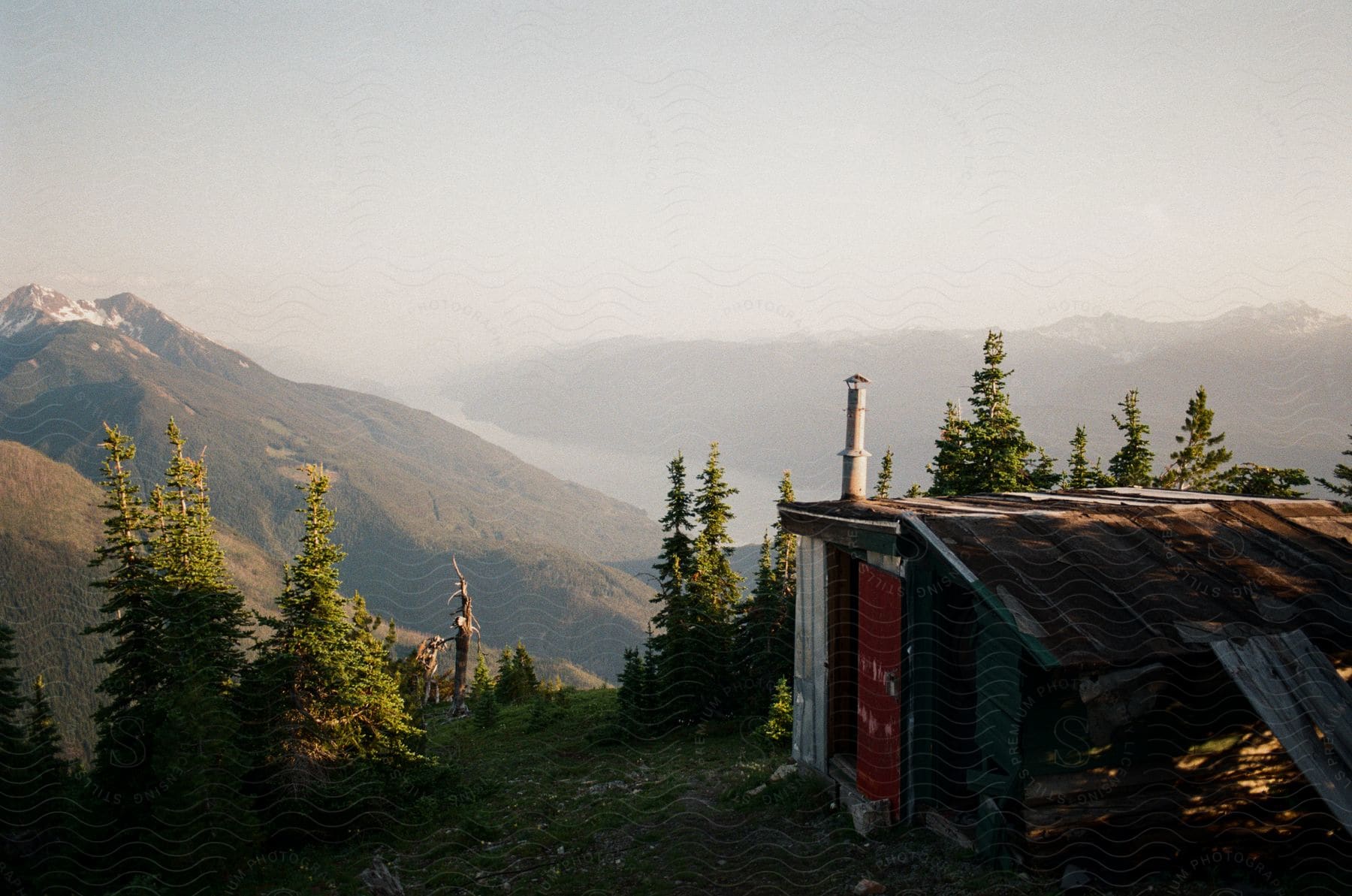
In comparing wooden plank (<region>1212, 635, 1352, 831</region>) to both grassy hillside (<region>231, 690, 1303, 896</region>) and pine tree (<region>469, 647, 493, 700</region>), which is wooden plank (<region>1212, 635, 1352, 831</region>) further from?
pine tree (<region>469, 647, 493, 700</region>)

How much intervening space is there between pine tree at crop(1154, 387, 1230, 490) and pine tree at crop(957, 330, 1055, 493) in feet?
17.9

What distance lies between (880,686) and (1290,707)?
4.07m

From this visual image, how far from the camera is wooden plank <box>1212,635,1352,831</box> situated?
5242 mm

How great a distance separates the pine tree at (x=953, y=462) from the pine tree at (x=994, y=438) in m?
0.11

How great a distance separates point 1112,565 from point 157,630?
20.0 metres

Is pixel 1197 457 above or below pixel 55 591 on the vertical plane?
above

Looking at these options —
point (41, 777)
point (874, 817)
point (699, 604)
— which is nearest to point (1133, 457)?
point (699, 604)

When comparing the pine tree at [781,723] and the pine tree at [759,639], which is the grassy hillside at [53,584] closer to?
the pine tree at [759,639]

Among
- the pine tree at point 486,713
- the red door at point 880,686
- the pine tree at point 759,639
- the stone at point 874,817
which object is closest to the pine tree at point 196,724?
the stone at point 874,817

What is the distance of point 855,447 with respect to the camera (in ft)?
37.0

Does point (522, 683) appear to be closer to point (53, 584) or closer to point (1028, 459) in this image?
point (1028, 459)

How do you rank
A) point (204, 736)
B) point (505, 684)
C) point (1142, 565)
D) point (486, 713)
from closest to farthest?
1. point (1142, 565)
2. point (204, 736)
3. point (486, 713)
4. point (505, 684)

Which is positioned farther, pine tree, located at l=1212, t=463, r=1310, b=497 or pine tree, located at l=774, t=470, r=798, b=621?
pine tree, located at l=774, t=470, r=798, b=621

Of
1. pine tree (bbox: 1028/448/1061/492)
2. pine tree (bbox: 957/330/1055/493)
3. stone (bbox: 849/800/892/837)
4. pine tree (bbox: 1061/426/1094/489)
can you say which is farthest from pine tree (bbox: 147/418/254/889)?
pine tree (bbox: 1061/426/1094/489)
